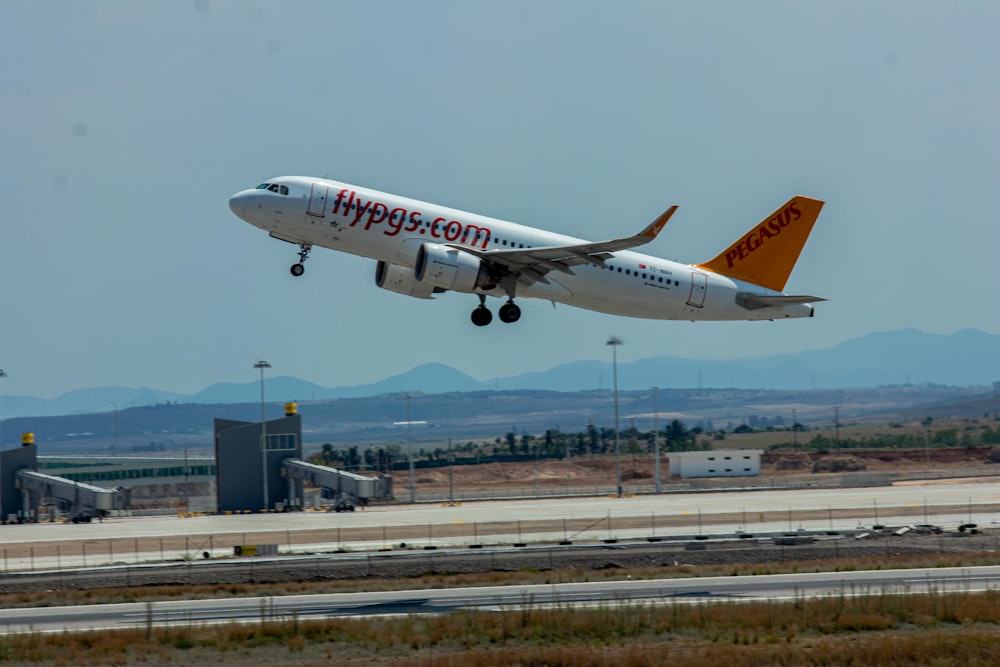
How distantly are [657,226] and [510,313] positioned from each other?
799cm

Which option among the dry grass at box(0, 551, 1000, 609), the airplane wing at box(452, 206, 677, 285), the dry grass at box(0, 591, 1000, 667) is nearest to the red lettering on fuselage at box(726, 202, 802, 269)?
the airplane wing at box(452, 206, 677, 285)

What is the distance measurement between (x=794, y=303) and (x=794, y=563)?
10.9 m

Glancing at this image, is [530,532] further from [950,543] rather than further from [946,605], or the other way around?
[946,605]

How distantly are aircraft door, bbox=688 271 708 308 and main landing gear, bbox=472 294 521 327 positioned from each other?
24.5 feet

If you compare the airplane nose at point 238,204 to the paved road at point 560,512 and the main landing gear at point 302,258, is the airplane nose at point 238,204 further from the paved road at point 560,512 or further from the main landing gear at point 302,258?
the paved road at point 560,512

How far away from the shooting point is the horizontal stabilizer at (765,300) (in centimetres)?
5175

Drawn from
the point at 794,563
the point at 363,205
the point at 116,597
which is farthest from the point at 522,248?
the point at 116,597

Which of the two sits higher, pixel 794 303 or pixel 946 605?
pixel 794 303

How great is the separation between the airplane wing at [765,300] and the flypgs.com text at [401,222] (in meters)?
11.8

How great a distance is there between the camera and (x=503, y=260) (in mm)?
47312

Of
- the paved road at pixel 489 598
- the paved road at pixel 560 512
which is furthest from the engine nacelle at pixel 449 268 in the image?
the paved road at pixel 560 512

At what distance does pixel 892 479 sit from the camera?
336 feet

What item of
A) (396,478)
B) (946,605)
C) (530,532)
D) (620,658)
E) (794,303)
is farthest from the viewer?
(396,478)

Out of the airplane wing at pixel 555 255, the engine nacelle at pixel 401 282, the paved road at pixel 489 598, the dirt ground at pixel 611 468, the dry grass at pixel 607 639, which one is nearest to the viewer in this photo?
the dry grass at pixel 607 639
